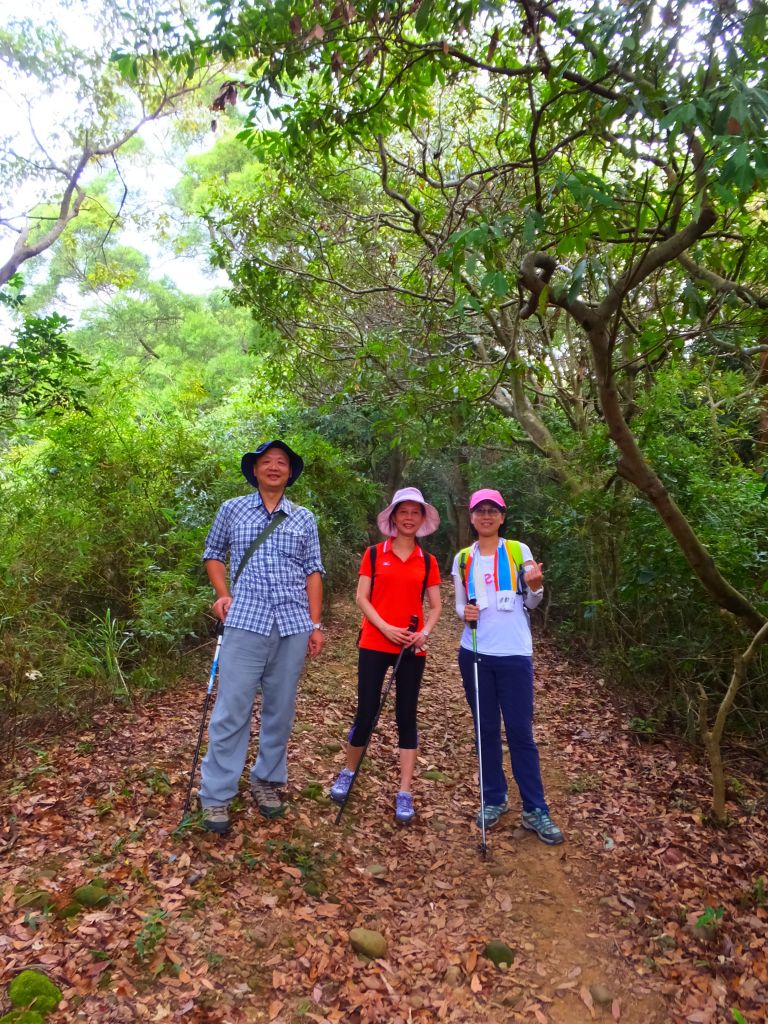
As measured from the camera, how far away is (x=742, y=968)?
307cm

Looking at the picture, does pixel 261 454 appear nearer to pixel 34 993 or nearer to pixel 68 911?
pixel 68 911

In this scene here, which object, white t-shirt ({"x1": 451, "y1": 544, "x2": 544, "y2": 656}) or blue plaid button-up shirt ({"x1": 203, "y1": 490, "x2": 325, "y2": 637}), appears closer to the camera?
blue plaid button-up shirt ({"x1": 203, "y1": 490, "x2": 325, "y2": 637})

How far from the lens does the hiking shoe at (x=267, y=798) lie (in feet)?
12.9

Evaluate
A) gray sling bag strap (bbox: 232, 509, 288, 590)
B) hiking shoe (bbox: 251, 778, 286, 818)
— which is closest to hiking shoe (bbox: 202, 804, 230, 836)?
hiking shoe (bbox: 251, 778, 286, 818)

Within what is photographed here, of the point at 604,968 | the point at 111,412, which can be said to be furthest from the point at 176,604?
the point at 604,968

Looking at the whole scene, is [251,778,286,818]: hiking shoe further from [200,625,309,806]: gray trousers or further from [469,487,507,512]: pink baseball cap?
[469,487,507,512]: pink baseball cap

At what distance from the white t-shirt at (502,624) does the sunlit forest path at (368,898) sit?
1.18 meters

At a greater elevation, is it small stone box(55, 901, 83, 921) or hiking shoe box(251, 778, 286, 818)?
hiking shoe box(251, 778, 286, 818)

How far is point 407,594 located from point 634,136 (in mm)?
2601

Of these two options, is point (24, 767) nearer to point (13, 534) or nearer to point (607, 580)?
point (13, 534)

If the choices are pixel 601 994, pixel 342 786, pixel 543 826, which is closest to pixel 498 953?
pixel 601 994

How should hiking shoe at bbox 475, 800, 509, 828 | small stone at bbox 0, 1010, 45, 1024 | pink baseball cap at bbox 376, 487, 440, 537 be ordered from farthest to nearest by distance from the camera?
hiking shoe at bbox 475, 800, 509, 828 → pink baseball cap at bbox 376, 487, 440, 537 → small stone at bbox 0, 1010, 45, 1024

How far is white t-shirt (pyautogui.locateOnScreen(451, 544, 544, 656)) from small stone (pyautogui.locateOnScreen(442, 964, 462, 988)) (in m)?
1.56

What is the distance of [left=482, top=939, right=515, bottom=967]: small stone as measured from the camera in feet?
10.3
